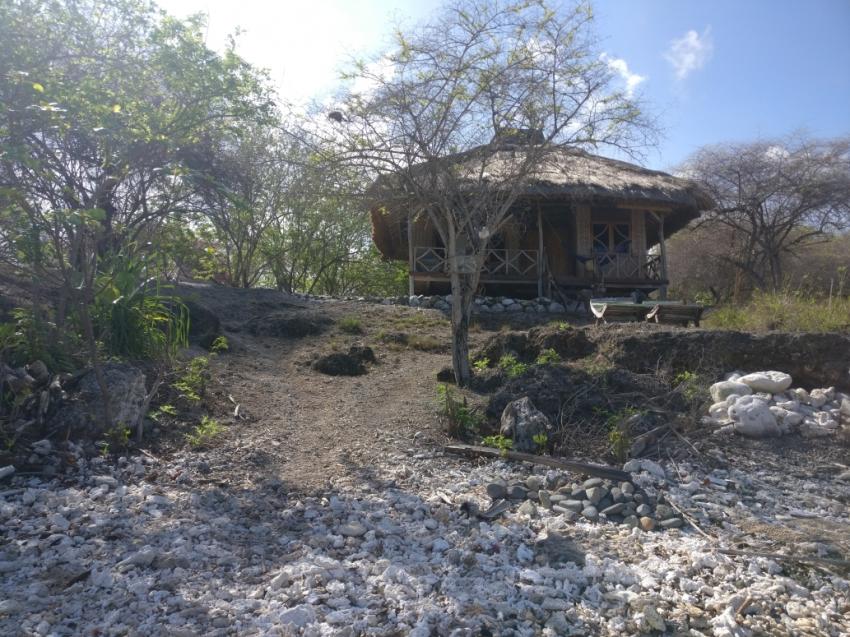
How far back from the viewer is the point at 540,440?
4.39 m

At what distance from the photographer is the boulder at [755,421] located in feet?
15.7

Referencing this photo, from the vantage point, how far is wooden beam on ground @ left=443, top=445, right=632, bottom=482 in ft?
13.1

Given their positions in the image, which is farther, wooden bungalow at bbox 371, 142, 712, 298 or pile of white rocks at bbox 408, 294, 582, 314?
wooden bungalow at bbox 371, 142, 712, 298

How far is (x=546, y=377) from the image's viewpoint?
17.8ft

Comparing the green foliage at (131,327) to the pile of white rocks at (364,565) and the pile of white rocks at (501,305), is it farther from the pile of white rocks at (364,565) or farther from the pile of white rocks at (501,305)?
the pile of white rocks at (501,305)

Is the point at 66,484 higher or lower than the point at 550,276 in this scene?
Answer: lower

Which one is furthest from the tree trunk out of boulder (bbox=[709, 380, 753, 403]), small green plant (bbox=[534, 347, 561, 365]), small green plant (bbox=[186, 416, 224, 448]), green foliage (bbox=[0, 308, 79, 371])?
green foliage (bbox=[0, 308, 79, 371])

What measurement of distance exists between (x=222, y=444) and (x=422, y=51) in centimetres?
390

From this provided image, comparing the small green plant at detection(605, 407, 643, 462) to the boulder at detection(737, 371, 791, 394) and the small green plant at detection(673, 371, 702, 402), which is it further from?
the boulder at detection(737, 371, 791, 394)

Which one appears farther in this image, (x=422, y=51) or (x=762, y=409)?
(x=422, y=51)

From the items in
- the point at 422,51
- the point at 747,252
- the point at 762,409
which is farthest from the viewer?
the point at 747,252

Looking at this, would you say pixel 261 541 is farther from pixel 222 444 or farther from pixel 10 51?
pixel 10 51

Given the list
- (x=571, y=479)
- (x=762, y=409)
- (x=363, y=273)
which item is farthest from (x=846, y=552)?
(x=363, y=273)

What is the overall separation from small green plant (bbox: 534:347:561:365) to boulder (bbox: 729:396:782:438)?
1625 millimetres
